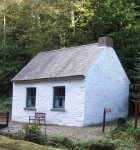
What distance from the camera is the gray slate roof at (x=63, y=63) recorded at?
23.4 meters

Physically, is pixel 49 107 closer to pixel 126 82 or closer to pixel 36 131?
pixel 126 82

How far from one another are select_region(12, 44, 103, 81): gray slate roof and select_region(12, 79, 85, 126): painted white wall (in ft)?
1.51

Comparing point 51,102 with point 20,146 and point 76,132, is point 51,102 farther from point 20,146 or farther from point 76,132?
point 20,146

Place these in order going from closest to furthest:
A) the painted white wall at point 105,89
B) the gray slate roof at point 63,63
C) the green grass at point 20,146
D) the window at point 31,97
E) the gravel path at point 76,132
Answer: the green grass at point 20,146 → the gravel path at point 76,132 → the painted white wall at point 105,89 → the gray slate roof at point 63,63 → the window at point 31,97

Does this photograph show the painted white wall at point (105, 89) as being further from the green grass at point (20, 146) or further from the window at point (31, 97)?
the green grass at point (20, 146)

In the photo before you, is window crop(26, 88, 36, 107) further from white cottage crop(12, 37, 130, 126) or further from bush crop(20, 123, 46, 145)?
bush crop(20, 123, 46, 145)

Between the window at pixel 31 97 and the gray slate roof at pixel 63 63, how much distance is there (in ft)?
2.90

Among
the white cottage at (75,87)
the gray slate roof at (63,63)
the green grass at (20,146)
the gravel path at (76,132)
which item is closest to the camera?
the green grass at (20,146)

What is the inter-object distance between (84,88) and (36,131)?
389 inches

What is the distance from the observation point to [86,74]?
22469 millimetres

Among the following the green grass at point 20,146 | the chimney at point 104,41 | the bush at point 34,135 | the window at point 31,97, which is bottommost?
the bush at point 34,135

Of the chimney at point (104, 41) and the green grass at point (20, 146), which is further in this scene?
the chimney at point (104, 41)

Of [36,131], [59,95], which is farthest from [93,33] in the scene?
[36,131]

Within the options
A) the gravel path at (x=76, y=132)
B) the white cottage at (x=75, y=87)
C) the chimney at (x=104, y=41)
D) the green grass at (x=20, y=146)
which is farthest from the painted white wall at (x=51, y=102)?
the green grass at (x=20, y=146)
